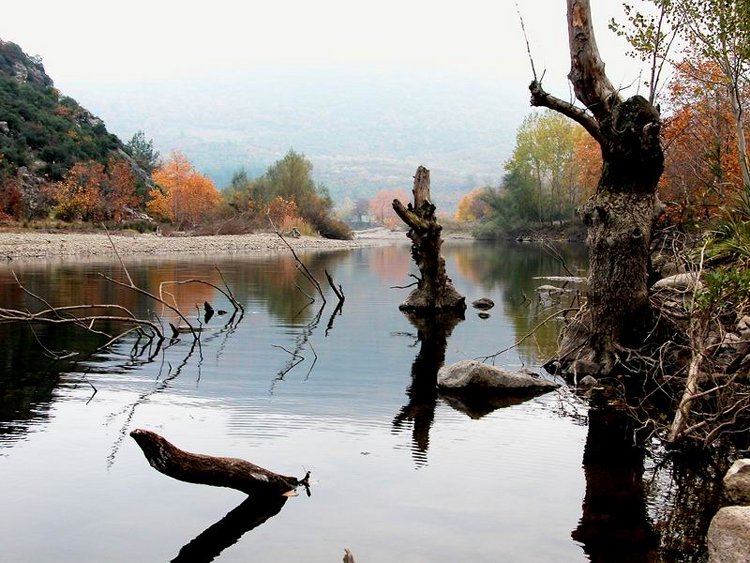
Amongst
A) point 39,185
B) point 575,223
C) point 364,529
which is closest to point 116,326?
point 364,529

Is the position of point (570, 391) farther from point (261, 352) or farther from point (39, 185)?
point (39, 185)

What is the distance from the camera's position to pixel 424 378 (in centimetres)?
1694

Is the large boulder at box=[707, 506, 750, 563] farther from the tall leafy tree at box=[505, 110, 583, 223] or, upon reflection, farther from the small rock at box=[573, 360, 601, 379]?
the tall leafy tree at box=[505, 110, 583, 223]

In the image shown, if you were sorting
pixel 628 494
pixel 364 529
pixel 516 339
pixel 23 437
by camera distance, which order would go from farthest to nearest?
1. pixel 516 339
2. pixel 23 437
3. pixel 628 494
4. pixel 364 529

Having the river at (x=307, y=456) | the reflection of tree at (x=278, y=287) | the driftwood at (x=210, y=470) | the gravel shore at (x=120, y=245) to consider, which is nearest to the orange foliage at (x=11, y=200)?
the gravel shore at (x=120, y=245)

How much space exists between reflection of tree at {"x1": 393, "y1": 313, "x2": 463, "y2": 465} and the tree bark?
2.89 m

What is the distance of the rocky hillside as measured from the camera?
7306cm

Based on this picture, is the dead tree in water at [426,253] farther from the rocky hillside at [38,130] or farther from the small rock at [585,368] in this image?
the rocky hillside at [38,130]

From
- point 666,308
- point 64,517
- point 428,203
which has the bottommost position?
point 64,517

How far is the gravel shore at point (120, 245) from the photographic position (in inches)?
1984

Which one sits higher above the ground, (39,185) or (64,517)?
(39,185)

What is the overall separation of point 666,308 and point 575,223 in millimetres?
81657

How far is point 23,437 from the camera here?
11.7 metres

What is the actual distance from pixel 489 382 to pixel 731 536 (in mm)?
8482
